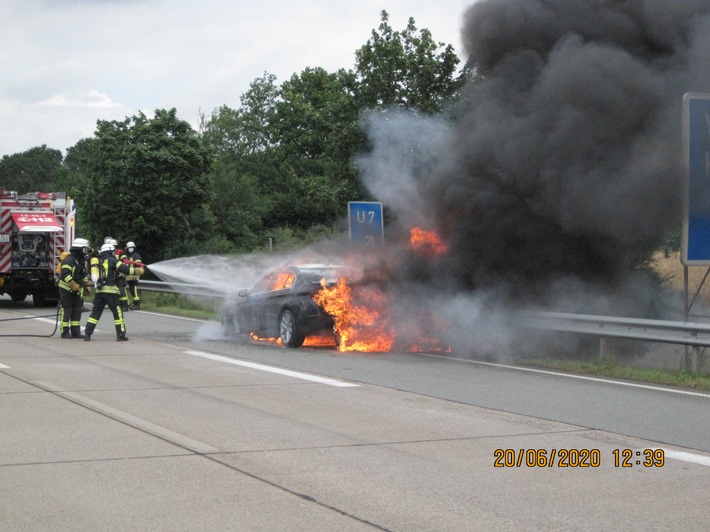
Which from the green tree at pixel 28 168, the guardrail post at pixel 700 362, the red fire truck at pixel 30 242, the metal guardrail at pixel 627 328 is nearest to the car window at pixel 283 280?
the metal guardrail at pixel 627 328

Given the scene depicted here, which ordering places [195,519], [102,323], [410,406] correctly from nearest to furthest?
[195,519], [410,406], [102,323]

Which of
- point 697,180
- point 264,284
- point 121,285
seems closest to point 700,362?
point 697,180

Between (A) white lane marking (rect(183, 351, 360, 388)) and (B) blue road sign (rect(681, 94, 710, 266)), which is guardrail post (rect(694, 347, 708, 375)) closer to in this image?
(B) blue road sign (rect(681, 94, 710, 266))

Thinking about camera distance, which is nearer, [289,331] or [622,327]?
[622,327]

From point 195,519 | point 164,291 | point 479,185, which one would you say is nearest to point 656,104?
point 479,185

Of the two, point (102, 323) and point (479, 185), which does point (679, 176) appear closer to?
point (479, 185)

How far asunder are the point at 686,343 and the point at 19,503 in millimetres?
8929

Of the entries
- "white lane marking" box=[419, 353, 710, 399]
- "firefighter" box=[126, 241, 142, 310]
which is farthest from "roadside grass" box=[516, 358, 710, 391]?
"firefighter" box=[126, 241, 142, 310]

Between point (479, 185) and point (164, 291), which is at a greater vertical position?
point (479, 185)

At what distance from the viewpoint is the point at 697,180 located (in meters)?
12.4

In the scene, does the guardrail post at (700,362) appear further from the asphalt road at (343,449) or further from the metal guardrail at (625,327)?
the asphalt road at (343,449)

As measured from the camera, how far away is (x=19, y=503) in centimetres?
567

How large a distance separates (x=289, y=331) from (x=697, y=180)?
6609 mm

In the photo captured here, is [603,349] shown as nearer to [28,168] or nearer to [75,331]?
[75,331]
